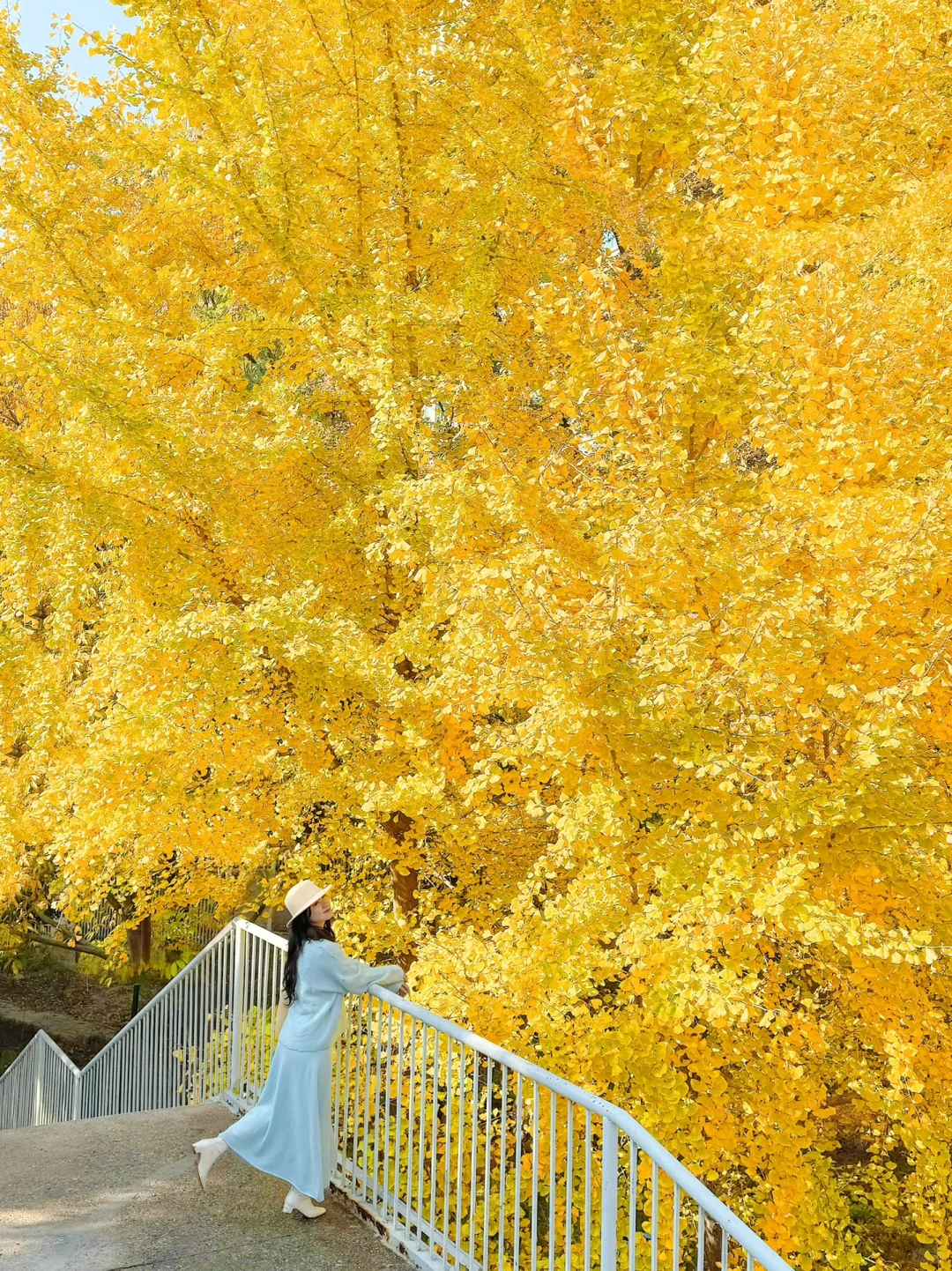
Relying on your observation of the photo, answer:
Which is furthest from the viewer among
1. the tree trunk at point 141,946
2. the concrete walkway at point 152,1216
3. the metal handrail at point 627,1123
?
the tree trunk at point 141,946

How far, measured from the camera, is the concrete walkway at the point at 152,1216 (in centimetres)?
389

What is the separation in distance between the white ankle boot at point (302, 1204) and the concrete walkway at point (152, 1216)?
43 millimetres

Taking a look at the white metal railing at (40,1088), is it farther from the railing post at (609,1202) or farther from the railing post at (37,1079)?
the railing post at (609,1202)

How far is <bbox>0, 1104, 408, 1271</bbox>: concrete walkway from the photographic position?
3.89 m

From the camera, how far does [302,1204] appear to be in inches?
165

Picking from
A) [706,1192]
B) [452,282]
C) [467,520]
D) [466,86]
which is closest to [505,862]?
[467,520]

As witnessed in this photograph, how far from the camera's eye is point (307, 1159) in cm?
415

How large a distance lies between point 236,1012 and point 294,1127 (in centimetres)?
141

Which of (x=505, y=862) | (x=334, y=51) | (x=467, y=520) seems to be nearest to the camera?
(x=467, y=520)

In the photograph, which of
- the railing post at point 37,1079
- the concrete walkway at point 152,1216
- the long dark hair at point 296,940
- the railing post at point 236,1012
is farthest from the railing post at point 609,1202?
the railing post at point 37,1079

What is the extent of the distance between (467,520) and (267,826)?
126 inches

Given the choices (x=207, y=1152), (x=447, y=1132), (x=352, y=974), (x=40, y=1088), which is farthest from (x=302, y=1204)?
(x=40, y=1088)

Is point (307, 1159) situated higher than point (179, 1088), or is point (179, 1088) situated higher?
point (307, 1159)

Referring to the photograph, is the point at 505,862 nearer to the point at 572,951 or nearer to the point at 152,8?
the point at 572,951
